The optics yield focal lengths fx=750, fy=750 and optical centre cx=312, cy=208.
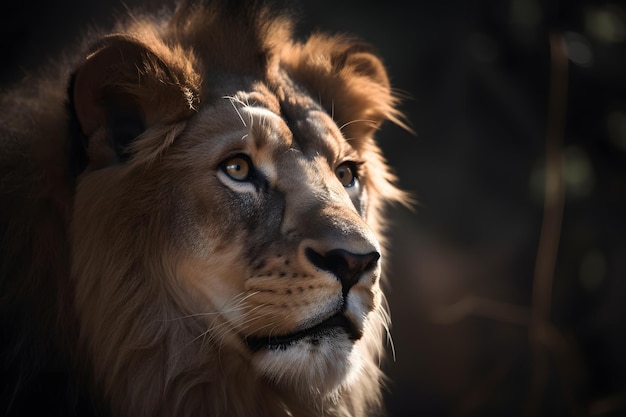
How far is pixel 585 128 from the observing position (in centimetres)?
391

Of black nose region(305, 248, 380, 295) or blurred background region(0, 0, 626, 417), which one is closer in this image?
black nose region(305, 248, 380, 295)

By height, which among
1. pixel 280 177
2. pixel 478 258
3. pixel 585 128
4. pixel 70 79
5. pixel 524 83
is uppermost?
pixel 70 79

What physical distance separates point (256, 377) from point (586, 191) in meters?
2.37

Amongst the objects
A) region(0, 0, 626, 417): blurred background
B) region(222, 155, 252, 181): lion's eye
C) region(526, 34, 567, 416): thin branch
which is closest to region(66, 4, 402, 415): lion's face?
region(222, 155, 252, 181): lion's eye

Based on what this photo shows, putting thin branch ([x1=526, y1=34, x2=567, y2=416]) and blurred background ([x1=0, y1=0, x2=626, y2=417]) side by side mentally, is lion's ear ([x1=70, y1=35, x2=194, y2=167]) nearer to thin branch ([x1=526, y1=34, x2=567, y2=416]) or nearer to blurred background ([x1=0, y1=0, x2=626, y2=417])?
blurred background ([x1=0, y1=0, x2=626, y2=417])

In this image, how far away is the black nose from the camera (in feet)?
6.43

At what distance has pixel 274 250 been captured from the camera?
2.05m

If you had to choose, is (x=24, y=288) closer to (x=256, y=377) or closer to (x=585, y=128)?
(x=256, y=377)

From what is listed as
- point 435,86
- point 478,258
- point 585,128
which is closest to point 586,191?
point 585,128

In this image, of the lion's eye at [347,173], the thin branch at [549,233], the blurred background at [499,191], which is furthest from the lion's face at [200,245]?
the thin branch at [549,233]

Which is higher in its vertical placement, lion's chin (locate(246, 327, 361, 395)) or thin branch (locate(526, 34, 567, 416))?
lion's chin (locate(246, 327, 361, 395))

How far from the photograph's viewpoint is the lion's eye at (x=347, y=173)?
8.36ft

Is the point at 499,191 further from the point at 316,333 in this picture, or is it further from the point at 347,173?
the point at 316,333

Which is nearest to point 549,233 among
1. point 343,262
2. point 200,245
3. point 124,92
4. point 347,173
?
point 347,173
